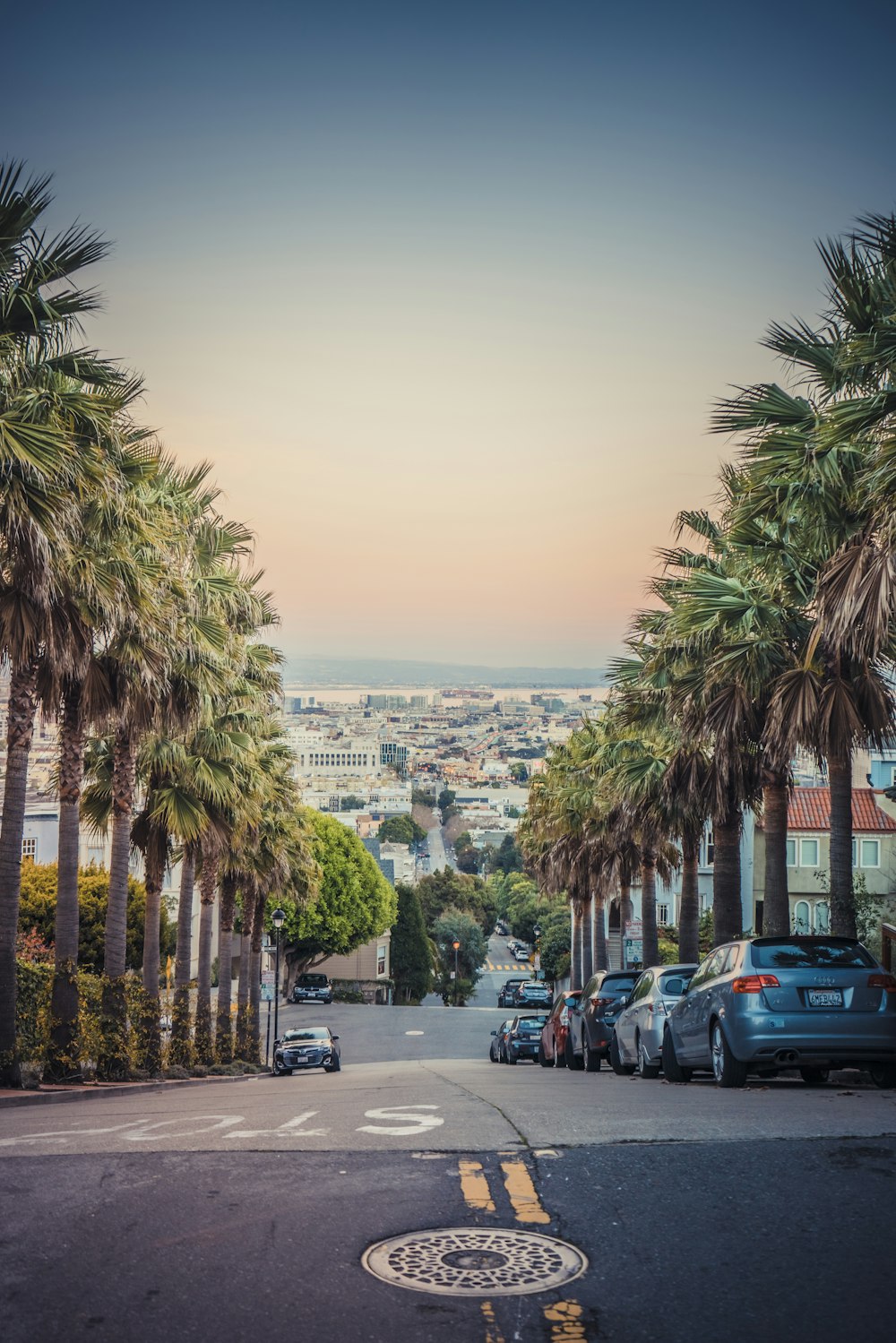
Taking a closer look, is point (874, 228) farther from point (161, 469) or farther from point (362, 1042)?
point (362, 1042)

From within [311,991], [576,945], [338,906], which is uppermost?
[338,906]

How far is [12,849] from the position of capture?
17859mm

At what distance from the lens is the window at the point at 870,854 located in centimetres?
5547

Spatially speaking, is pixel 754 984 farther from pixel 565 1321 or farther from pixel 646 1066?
pixel 565 1321

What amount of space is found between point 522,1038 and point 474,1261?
1155 inches

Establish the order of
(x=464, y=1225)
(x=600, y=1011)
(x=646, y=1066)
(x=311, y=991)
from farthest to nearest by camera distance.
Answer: (x=311, y=991), (x=600, y=1011), (x=646, y=1066), (x=464, y=1225)

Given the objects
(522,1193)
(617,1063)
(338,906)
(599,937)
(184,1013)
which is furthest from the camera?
(338,906)

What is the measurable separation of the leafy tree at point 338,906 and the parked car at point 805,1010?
67.2 meters

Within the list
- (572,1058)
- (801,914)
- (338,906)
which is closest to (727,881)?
(572,1058)

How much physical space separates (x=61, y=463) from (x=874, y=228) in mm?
8884

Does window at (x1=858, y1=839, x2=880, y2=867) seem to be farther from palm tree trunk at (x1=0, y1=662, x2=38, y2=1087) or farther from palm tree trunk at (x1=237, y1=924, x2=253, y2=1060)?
palm tree trunk at (x1=0, y1=662, x2=38, y2=1087)

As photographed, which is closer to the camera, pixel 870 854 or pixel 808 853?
pixel 870 854

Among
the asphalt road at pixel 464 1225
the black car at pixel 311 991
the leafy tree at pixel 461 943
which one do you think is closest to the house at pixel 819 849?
the black car at pixel 311 991

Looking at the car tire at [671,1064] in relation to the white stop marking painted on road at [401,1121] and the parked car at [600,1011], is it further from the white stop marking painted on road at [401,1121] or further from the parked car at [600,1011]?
the parked car at [600,1011]
